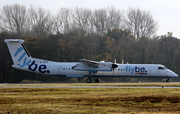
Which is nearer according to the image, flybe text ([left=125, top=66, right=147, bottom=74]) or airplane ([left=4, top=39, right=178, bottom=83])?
flybe text ([left=125, top=66, right=147, bottom=74])

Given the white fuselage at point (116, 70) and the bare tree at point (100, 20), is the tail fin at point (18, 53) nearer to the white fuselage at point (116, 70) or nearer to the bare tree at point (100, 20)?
the white fuselage at point (116, 70)

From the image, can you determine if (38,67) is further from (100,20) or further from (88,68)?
(100,20)

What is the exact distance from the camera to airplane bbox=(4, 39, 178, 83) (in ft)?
114

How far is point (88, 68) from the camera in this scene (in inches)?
1391

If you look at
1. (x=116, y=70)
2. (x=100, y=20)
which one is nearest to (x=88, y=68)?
(x=116, y=70)

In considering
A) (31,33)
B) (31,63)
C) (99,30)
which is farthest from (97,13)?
(31,63)

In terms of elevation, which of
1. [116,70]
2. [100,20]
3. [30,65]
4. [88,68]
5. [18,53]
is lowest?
[116,70]

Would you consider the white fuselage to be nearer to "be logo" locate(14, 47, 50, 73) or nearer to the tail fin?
"be logo" locate(14, 47, 50, 73)

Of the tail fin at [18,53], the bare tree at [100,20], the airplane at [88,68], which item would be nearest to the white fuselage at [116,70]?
the airplane at [88,68]

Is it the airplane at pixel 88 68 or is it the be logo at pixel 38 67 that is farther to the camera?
the be logo at pixel 38 67

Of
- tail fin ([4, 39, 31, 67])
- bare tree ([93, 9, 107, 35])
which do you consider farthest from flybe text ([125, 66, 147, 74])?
bare tree ([93, 9, 107, 35])

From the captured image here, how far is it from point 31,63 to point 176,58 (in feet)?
112

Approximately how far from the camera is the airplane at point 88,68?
3484 cm

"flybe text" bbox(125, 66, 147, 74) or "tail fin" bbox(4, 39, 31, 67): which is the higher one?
"tail fin" bbox(4, 39, 31, 67)
